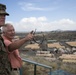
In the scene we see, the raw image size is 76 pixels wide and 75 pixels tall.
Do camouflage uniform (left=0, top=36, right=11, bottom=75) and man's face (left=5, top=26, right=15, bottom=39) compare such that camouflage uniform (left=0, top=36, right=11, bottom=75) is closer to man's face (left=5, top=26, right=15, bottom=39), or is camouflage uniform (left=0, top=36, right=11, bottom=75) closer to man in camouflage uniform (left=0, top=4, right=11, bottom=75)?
man in camouflage uniform (left=0, top=4, right=11, bottom=75)

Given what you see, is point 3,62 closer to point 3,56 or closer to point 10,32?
point 3,56

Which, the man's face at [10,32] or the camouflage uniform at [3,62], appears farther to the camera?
the man's face at [10,32]

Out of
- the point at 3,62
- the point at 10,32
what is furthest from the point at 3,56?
the point at 10,32

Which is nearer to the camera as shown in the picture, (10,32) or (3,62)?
(3,62)

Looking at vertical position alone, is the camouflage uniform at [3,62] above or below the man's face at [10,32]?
below

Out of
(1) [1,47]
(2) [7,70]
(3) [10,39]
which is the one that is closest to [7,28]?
(3) [10,39]

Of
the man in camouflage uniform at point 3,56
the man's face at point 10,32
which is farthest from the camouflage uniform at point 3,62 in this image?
the man's face at point 10,32

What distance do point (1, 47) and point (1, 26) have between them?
21cm

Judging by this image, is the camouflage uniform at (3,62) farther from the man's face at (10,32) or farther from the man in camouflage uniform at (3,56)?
the man's face at (10,32)

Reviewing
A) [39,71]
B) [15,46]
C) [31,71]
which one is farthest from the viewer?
[39,71]

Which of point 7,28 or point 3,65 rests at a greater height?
point 7,28

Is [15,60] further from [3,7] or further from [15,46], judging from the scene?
[3,7]

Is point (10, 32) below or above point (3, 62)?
above

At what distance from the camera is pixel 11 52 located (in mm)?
2176
